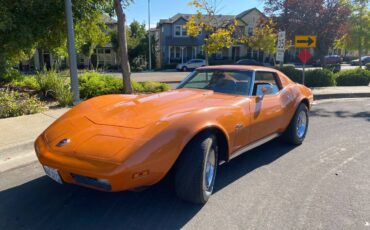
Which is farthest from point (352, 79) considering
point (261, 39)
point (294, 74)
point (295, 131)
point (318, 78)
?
point (295, 131)

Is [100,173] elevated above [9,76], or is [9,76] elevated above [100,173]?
[9,76]

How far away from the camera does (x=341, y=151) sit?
547cm

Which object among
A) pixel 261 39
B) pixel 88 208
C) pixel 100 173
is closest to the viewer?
pixel 100 173

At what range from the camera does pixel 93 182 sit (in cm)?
290

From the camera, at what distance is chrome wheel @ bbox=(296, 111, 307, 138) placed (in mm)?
5625

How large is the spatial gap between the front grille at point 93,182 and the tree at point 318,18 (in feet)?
49.1

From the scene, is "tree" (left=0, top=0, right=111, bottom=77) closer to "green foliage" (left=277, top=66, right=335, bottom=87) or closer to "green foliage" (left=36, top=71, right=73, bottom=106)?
"green foliage" (left=36, top=71, right=73, bottom=106)

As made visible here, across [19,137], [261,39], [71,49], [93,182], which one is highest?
[261,39]

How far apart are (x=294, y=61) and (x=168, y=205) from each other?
52.0m

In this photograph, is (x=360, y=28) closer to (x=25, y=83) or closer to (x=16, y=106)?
(x=25, y=83)

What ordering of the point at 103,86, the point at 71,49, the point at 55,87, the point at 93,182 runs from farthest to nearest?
the point at 103,86, the point at 55,87, the point at 71,49, the point at 93,182

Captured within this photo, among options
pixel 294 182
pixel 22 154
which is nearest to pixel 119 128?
pixel 294 182

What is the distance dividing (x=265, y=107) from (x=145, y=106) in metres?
1.71

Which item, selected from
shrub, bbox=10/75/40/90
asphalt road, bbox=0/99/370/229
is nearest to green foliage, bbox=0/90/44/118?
shrub, bbox=10/75/40/90
